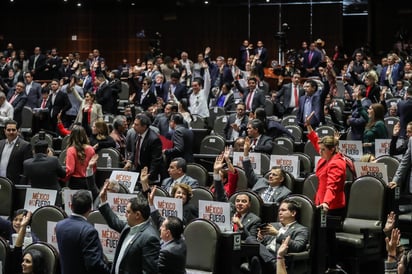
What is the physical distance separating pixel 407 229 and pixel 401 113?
3064mm

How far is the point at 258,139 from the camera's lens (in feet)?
37.5

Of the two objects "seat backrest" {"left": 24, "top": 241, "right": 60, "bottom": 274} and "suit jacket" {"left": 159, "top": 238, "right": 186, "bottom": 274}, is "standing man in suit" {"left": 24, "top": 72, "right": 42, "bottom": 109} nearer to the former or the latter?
"seat backrest" {"left": 24, "top": 241, "right": 60, "bottom": 274}

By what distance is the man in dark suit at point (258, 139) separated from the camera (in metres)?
11.4

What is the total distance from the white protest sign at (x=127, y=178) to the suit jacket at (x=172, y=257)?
2.71 m

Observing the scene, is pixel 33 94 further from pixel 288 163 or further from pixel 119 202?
pixel 119 202

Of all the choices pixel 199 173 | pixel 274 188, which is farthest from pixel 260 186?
pixel 199 173

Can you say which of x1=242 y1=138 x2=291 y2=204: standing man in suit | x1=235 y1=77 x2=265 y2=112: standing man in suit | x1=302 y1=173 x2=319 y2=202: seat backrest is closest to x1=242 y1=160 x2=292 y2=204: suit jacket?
x1=242 y1=138 x2=291 y2=204: standing man in suit

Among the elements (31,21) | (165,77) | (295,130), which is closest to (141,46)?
(31,21)

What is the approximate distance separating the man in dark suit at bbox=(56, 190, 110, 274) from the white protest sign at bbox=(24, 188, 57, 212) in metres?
2.34

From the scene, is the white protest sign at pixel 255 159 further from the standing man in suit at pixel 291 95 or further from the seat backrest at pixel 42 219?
the standing man in suit at pixel 291 95

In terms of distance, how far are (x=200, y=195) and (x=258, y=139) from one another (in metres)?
2.48

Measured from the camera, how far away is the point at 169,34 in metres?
28.9

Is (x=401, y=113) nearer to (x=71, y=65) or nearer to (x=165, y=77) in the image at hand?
(x=165, y=77)

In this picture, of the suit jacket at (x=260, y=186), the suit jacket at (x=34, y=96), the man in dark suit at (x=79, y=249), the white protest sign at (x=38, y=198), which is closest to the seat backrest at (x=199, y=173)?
the suit jacket at (x=260, y=186)
